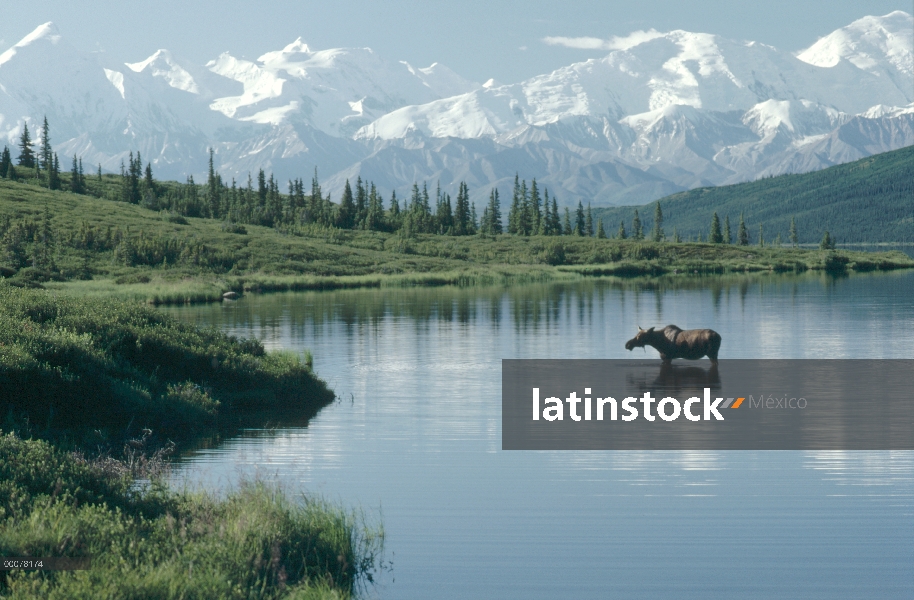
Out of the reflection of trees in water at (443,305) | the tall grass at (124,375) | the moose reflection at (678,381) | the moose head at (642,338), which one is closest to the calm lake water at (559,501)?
the tall grass at (124,375)

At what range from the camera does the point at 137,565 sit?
1264 centimetres

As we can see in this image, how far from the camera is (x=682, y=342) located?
132 ft

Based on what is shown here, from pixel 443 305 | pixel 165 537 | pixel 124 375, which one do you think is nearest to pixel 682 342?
pixel 124 375

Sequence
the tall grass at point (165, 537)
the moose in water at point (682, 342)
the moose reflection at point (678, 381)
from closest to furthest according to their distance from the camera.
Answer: the tall grass at point (165, 537) < the moose reflection at point (678, 381) < the moose in water at point (682, 342)

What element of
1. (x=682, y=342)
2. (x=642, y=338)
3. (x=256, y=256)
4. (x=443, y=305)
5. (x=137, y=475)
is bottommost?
(x=137, y=475)

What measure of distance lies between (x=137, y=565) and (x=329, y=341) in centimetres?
4018

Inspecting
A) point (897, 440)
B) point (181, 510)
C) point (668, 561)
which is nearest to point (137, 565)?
point (181, 510)

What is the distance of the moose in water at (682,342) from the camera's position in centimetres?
3931

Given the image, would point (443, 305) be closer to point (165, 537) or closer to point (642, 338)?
point (642, 338)

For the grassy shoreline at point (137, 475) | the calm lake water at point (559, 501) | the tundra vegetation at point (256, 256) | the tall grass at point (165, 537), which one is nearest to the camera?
the tall grass at point (165, 537)

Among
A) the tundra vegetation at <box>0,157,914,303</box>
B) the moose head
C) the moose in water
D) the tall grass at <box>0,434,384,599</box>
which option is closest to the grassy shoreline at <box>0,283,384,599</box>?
the tall grass at <box>0,434,384,599</box>

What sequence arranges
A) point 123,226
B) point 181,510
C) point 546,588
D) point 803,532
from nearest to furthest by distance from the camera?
point 546,588
point 181,510
point 803,532
point 123,226

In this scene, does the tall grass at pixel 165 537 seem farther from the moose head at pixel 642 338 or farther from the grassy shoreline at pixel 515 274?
the grassy shoreline at pixel 515 274

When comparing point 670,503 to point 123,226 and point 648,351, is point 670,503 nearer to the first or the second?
point 648,351
